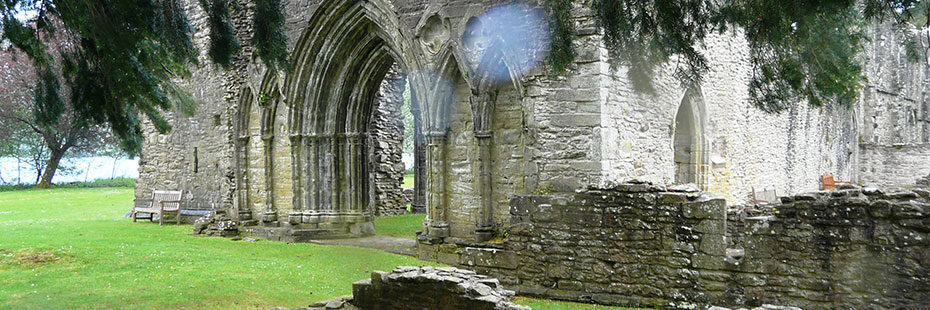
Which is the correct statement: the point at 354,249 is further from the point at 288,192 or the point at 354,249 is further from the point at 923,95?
the point at 923,95

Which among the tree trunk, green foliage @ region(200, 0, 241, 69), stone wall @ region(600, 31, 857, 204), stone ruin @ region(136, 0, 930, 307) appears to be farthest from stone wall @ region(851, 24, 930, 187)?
the tree trunk

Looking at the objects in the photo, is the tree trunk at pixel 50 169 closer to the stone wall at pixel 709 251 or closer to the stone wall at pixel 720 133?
the stone wall at pixel 720 133

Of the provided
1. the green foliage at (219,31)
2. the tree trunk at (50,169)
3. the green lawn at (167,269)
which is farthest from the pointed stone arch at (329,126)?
the tree trunk at (50,169)

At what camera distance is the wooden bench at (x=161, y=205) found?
15758 mm

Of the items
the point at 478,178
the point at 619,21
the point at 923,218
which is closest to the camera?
the point at 923,218

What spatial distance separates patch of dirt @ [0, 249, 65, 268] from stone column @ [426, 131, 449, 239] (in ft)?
17.4

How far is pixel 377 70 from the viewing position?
40.0 ft

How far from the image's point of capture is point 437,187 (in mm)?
10453

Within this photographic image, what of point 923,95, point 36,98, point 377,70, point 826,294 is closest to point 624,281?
point 826,294

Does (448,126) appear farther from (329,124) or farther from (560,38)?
(560,38)

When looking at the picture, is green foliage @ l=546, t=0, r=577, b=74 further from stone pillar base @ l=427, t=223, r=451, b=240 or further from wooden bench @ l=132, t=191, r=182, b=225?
wooden bench @ l=132, t=191, r=182, b=225

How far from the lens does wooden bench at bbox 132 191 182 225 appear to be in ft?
51.7

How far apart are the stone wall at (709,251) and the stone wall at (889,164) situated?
21.4m

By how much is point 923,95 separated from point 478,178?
3030cm
